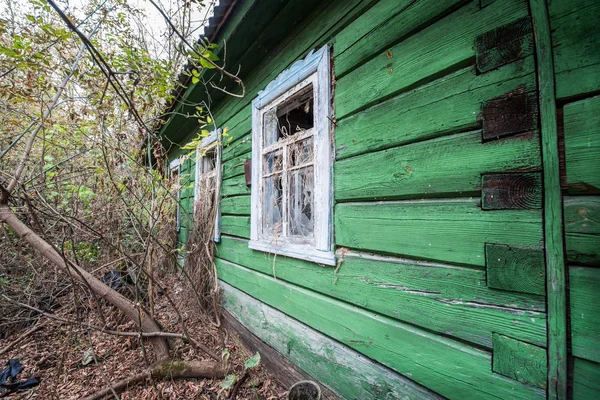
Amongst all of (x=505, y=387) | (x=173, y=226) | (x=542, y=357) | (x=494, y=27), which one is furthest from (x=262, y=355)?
(x=173, y=226)

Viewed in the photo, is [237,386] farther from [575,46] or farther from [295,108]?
[575,46]

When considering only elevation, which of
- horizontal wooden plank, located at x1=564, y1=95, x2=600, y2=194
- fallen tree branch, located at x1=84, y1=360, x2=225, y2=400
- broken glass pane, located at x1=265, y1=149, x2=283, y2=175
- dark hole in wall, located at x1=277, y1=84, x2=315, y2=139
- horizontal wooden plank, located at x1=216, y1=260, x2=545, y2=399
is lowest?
fallen tree branch, located at x1=84, y1=360, x2=225, y2=400

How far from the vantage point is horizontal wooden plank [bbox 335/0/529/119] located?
99 centimetres

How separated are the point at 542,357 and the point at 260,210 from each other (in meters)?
2.08

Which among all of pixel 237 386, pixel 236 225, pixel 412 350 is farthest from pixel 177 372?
pixel 412 350

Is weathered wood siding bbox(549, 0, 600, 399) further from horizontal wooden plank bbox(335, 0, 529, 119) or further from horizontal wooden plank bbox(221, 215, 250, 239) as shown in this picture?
horizontal wooden plank bbox(221, 215, 250, 239)

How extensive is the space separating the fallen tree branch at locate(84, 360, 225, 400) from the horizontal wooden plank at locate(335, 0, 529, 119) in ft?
8.25

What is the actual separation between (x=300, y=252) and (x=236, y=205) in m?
1.39

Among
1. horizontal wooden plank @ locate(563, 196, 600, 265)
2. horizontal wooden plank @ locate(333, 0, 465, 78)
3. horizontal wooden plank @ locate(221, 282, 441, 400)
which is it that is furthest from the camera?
horizontal wooden plank @ locate(221, 282, 441, 400)

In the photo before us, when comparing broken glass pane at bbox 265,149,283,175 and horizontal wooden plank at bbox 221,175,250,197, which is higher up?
broken glass pane at bbox 265,149,283,175

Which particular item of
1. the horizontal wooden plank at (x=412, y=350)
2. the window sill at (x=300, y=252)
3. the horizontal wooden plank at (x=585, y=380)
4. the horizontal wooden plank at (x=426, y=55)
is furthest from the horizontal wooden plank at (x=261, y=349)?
the horizontal wooden plank at (x=426, y=55)

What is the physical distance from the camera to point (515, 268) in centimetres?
90

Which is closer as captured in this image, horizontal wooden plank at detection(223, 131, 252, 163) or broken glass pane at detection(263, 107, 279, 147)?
broken glass pane at detection(263, 107, 279, 147)

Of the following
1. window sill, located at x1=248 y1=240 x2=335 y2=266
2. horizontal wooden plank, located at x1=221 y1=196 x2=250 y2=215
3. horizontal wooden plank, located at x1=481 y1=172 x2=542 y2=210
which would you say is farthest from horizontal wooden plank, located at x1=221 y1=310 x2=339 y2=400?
horizontal wooden plank, located at x1=481 y1=172 x2=542 y2=210
